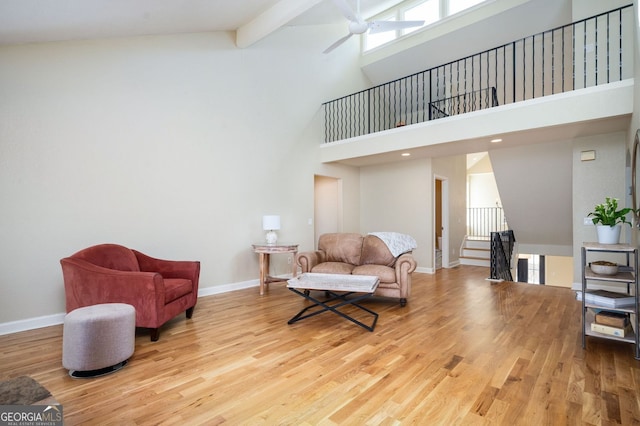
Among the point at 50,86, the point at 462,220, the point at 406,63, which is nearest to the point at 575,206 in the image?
the point at 462,220

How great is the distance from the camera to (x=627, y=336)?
269 centimetres

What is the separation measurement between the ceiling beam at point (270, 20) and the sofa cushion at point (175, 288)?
358 cm

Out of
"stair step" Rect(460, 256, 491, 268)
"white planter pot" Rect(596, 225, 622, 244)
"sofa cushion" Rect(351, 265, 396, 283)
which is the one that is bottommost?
"stair step" Rect(460, 256, 491, 268)

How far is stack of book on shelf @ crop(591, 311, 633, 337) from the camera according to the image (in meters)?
2.72

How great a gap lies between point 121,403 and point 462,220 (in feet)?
26.4

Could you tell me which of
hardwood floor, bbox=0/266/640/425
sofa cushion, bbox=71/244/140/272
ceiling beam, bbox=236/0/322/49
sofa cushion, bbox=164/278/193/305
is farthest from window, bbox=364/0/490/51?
sofa cushion, bbox=71/244/140/272

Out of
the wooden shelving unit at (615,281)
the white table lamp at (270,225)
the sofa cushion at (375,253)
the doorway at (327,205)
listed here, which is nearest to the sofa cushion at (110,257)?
the white table lamp at (270,225)

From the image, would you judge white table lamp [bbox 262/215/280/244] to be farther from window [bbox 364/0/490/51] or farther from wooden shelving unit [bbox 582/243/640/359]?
window [bbox 364/0/490/51]

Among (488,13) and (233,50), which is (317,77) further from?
(488,13)

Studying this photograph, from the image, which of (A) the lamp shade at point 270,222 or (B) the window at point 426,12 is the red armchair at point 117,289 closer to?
(A) the lamp shade at point 270,222

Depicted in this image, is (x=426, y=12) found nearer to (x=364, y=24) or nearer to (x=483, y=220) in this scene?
(x=364, y=24)

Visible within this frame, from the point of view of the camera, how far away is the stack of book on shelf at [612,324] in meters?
2.72

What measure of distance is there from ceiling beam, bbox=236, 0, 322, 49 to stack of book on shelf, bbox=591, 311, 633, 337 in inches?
176

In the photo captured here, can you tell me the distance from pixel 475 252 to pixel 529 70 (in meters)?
4.27
